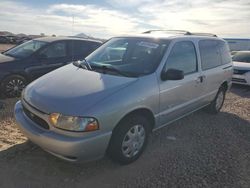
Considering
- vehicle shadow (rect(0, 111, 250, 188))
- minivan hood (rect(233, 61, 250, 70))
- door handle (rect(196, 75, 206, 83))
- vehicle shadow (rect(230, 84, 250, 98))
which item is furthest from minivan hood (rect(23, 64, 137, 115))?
minivan hood (rect(233, 61, 250, 70))

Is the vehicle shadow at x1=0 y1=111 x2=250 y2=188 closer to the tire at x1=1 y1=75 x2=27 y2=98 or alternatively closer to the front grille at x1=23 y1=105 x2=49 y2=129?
the front grille at x1=23 y1=105 x2=49 y2=129

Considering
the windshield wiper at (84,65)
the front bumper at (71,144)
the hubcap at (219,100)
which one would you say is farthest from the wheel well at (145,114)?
the hubcap at (219,100)

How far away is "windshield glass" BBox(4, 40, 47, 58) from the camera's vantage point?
722cm

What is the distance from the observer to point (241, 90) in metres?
9.64

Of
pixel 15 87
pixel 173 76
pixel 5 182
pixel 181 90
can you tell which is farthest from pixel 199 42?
pixel 15 87

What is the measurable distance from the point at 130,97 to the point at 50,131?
42.7 inches

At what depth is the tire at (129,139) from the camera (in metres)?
3.53

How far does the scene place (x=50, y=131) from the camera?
3283 mm

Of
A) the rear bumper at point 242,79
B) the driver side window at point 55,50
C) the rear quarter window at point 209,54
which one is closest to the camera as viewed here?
the rear quarter window at point 209,54

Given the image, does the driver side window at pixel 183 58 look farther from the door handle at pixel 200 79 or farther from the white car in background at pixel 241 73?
the white car in background at pixel 241 73

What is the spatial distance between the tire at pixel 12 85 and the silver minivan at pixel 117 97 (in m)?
2.78

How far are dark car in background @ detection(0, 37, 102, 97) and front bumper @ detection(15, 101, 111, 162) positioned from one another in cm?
364

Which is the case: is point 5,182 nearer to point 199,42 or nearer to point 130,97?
point 130,97

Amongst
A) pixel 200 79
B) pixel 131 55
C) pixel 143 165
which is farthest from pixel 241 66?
pixel 143 165
